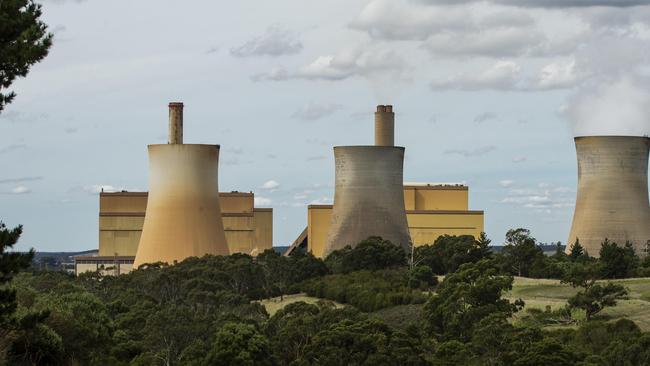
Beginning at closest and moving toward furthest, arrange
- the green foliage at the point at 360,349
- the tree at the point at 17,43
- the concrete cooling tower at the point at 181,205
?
the tree at the point at 17,43 → the green foliage at the point at 360,349 → the concrete cooling tower at the point at 181,205

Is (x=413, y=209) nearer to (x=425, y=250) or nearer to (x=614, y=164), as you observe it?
(x=425, y=250)

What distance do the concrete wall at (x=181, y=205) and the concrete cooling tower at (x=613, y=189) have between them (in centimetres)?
1507

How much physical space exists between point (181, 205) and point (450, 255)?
12.4 m

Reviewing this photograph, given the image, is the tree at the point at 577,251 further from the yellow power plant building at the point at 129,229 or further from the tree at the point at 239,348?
the tree at the point at 239,348

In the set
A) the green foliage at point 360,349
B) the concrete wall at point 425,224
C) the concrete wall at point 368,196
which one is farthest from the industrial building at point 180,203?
the green foliage at point 360,349

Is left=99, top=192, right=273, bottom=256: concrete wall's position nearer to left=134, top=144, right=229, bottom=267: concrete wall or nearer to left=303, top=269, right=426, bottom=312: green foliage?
left=134, top=144, right=229, bottom=267: concrete wall

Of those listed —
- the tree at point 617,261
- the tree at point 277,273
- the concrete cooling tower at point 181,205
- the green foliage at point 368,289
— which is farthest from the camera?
the tree at point 277,273

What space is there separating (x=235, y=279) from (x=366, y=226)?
316 inches

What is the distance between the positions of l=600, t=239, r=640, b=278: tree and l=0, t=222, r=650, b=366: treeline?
5.48ft

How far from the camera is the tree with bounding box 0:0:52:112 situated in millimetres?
17422

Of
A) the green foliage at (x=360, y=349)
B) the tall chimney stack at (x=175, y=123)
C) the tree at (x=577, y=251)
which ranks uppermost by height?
the tall chimney stack at (x=175, y=123)

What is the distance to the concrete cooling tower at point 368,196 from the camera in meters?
60.0

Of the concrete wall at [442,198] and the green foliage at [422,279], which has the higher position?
the concrete wall at [442,198]

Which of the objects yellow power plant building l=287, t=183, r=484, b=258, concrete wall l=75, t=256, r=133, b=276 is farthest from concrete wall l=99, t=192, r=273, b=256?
yellow power plant building l=287, t=183, r=484, b=258
